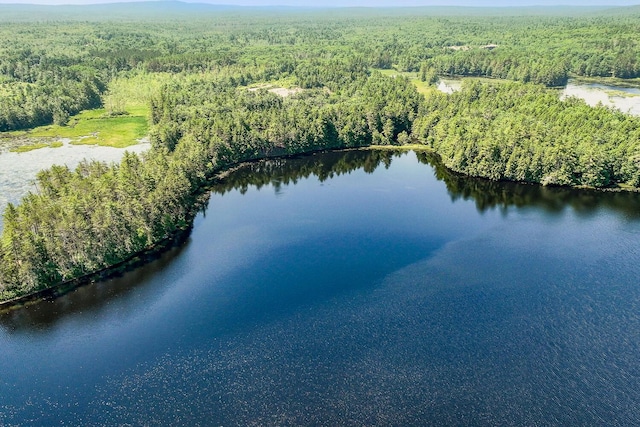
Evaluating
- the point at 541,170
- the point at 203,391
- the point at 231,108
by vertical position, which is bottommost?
the point at 203,391

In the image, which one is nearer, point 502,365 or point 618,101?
point 502,365

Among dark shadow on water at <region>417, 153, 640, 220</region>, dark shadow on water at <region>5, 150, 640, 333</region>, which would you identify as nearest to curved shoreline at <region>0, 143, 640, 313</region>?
→ dark shadow on water at <region>5, 150, 640, 333</region>

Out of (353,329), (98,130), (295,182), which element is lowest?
(353,329)

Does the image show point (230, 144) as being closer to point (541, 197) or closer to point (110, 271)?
point (110, 271)

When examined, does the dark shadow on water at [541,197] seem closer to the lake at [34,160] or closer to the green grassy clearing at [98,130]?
the lake at [34,160]

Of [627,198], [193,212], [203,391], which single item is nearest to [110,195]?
[193,212]

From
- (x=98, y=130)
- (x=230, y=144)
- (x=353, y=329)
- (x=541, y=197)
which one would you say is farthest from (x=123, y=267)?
(x=98, y=130)

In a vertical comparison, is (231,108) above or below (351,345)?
above

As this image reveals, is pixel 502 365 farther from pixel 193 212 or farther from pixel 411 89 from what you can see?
pixel 411 89

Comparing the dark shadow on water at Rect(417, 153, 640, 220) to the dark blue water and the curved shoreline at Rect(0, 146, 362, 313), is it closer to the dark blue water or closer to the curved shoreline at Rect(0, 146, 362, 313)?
the dark blue water
